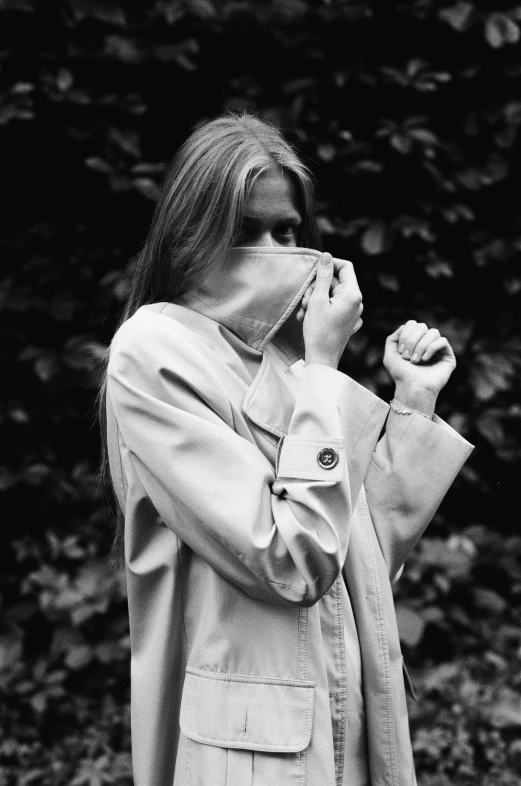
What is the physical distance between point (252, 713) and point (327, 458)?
0.42 metres

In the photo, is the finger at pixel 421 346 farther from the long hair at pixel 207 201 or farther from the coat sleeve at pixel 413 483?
the long hair at pixel 207 201

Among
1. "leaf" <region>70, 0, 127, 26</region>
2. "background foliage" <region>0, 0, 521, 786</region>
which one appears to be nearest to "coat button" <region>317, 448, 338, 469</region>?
"background foliage" <region>0, 0, 521, 786</region>

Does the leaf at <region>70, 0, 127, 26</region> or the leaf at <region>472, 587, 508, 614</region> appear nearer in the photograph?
the leaf at <region>70, 0, 127, 26</region>

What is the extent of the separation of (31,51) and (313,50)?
1.09 m

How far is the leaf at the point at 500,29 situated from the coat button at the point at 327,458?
2635mm

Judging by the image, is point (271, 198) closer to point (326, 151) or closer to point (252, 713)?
point (252, 713)

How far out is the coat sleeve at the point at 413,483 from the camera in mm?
1759

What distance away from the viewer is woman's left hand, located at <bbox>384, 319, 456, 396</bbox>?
1803 millimetres

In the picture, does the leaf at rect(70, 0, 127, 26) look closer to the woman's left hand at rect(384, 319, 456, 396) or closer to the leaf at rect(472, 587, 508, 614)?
the woman's left hand at rect(384, 319, 456, 396)

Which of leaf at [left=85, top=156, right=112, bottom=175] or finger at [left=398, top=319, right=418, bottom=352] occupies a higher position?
finger at [left=398, top=319, right=418, bottom=352]

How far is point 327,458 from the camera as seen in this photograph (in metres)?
1.40

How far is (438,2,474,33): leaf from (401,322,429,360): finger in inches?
82.5

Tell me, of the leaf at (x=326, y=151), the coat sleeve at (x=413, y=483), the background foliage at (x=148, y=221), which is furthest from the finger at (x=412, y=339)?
the leaf at (x=326, y=151)

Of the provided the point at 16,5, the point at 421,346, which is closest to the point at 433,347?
the point at 421,346
